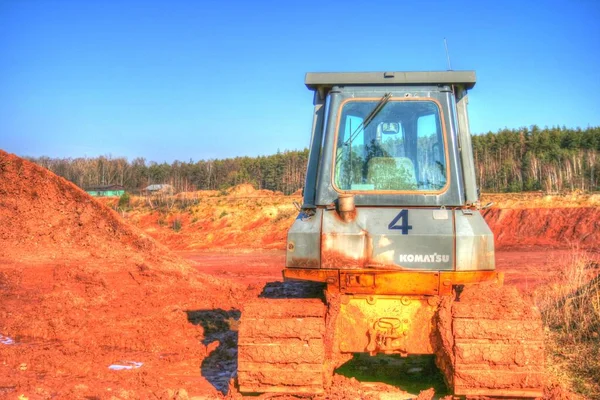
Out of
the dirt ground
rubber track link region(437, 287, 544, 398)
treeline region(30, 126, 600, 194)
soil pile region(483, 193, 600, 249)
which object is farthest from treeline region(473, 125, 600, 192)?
rubber track link region(437, 287, 544, 398)

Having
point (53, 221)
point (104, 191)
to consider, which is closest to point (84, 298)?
point (53, 221)

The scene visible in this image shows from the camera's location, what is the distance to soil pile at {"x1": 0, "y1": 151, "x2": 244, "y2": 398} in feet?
22.8

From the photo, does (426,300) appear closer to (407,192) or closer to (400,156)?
(407,192)

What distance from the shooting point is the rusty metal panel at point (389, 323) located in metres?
4.93

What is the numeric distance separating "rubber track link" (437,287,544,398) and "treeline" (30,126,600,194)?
2723 cm

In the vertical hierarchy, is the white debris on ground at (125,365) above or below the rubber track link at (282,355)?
below

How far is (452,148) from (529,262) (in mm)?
14850

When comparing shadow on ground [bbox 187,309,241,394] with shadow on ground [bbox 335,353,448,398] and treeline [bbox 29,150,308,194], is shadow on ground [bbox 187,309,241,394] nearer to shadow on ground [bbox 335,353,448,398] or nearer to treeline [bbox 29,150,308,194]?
shadow on ground [bbox 335,353,448,398]

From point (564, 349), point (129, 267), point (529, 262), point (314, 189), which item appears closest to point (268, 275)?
point (129, 267)

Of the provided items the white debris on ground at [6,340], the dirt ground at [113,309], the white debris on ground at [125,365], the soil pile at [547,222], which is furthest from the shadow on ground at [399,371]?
the soil pile at [547,222]

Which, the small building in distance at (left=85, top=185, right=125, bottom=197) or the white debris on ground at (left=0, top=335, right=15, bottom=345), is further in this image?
the small building in distance at (left=85, top=185, right=125, bottom=197)

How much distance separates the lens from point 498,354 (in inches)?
177

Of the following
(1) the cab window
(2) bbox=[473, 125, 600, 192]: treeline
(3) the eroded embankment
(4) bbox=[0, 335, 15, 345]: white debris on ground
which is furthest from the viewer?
(2) bbox=[473, 125, 600, 192]: treeline

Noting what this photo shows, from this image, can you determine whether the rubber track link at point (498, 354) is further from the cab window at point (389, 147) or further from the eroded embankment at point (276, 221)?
the eroded embankment at point (276, 221)
